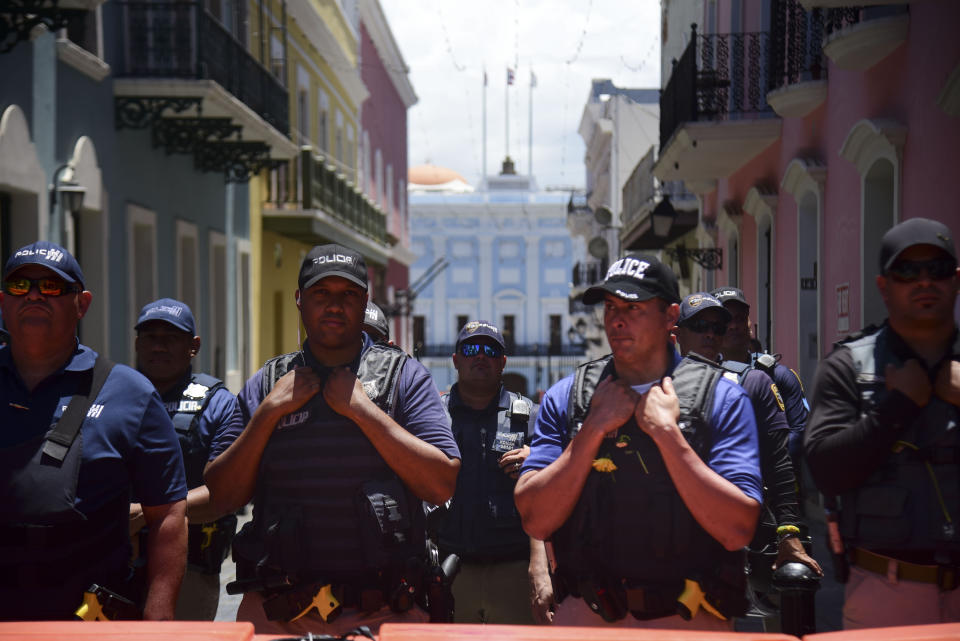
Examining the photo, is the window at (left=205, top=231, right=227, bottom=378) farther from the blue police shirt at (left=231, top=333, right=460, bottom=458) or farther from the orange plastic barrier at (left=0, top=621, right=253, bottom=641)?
the orange plastic barrier at (left=0, top=621, right=253, bottom=641)

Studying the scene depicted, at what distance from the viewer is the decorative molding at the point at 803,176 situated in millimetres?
12195

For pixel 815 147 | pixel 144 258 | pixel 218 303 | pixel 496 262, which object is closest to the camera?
pixel 815 147

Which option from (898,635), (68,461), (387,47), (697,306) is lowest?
(898,635)

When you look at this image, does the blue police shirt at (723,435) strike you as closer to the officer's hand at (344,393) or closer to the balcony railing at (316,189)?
the officer's hand at (344,393)

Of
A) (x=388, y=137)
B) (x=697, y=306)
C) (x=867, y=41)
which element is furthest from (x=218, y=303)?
(x=388, y=137)

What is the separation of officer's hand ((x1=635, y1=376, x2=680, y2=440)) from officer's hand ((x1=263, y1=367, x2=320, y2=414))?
1.01m

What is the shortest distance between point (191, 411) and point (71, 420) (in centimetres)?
170

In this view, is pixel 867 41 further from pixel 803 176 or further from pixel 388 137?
pixel 388 137

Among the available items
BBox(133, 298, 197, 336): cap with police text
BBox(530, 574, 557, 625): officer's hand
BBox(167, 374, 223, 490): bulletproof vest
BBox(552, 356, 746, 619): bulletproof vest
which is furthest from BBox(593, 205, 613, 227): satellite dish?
BBox(552, 356, 746, 619): bulletproof vest

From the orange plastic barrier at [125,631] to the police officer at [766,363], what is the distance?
349 centimetres

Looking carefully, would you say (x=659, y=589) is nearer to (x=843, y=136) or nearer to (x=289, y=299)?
(x=843, y=136)

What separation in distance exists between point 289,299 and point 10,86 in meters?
13.4

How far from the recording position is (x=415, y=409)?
147 inches

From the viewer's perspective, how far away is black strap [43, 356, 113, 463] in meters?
3.32
